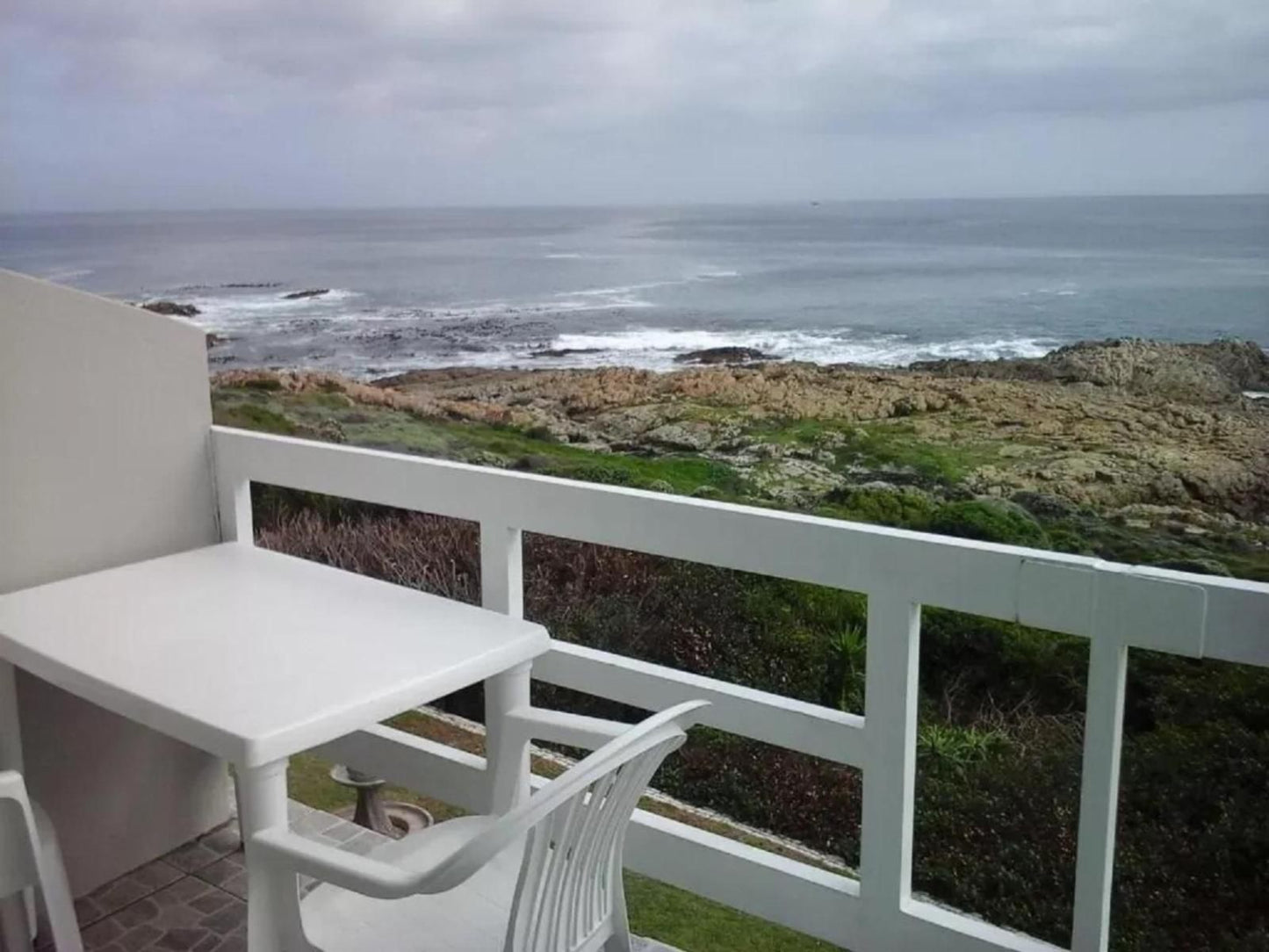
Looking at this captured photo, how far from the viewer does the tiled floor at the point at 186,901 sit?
2361 millimetres

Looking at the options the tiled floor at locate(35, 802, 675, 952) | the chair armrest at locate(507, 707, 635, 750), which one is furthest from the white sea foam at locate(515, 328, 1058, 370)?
the chair armrest at locate(507, 707, 635, 750)

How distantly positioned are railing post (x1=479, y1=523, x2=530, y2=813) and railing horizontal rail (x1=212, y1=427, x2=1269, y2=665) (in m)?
0.05

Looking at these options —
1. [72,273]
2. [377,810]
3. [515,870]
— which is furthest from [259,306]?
[515,870]

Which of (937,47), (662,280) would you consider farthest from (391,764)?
(937,47)

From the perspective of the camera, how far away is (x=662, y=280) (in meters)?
4.05

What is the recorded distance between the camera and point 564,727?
190cm

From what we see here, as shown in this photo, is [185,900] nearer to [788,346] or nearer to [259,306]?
[788,346]

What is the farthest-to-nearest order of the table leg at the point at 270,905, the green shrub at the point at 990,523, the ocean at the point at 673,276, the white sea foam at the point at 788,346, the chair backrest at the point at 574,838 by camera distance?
the white sea foam at the point at 788,346 < the green shrub at the point at 990,523 < the ocean at the point at 673,276 < the table leg at the point at 270,905 < the chair backrest at the point at 574,838

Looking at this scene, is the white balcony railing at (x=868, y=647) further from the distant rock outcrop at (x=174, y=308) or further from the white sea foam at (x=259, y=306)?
the distant rock outcrop at (x=174, y=308)

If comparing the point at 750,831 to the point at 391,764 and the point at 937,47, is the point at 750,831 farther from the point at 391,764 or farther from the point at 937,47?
the point at 937,47

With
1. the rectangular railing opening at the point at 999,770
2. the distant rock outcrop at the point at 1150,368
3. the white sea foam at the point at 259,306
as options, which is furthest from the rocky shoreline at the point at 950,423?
the rectangular railing opening at the point at 999,770

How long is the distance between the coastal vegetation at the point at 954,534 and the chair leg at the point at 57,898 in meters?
1.11

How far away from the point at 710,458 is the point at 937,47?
1.50 m

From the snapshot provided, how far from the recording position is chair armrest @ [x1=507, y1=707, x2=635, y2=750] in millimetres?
1808
